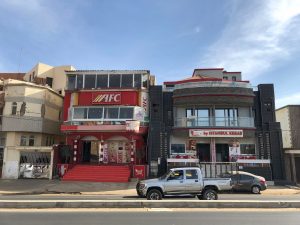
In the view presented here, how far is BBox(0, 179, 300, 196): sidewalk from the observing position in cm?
2264

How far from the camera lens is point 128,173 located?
2867 centimetres

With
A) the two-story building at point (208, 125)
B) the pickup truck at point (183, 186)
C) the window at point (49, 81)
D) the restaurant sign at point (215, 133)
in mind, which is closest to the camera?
the pickup truck at point (183, 186)

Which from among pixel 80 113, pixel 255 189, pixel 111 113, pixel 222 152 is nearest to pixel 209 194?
pixel 255 189

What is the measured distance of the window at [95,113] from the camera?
31.6 m

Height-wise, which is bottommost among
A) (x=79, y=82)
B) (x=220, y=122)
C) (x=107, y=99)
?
(x=220, y=122)

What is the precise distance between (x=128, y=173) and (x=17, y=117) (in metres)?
Result: 12.7

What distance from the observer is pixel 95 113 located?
31.7 m

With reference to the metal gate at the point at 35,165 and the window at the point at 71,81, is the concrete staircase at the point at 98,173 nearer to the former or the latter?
the metal gate at the point at 35,165

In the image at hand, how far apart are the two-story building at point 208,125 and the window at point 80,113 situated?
690 centimetres

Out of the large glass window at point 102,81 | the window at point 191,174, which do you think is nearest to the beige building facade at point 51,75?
the large glass window at point 102,81

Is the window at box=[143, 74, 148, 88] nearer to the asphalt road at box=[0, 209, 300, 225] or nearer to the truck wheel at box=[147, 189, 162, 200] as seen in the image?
the truck wheel at box=[147, 189, 162, 200]

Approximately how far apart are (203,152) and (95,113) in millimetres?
11793

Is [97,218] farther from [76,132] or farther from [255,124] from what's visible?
[255,124]

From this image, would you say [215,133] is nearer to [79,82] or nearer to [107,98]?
[107,98]
